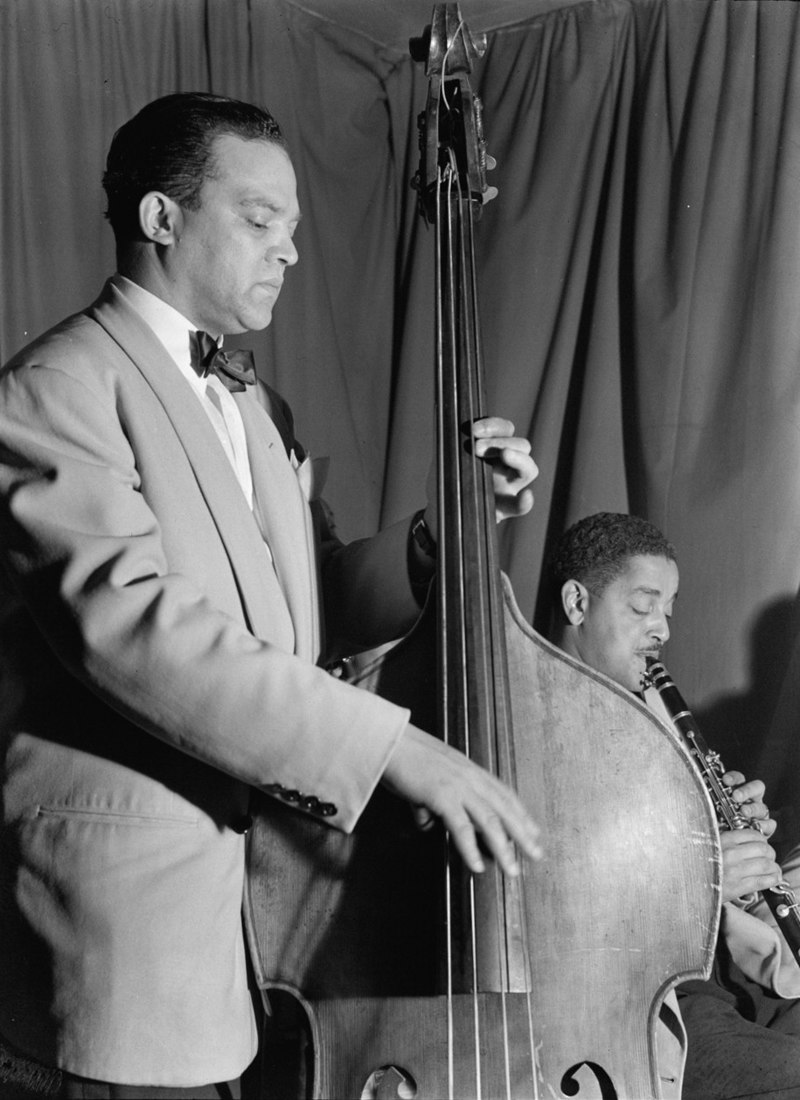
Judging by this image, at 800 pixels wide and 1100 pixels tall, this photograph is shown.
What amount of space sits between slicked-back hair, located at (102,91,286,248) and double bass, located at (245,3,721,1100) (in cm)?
54

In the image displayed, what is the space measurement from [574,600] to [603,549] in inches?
5.1

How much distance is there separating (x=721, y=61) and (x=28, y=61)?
5.27 feet

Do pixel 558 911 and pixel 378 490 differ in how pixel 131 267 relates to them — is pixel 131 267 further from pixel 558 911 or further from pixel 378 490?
pixel 378 490

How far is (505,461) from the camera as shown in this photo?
4.49 ft

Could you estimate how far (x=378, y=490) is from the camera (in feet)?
10.4

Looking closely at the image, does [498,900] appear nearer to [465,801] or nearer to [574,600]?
[465,801]

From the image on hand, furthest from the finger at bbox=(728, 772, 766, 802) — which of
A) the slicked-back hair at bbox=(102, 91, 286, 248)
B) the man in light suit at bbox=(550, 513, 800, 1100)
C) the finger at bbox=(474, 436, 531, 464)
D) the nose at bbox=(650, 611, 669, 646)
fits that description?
the slicked-back hair at bbox=(102, 91, 286, 248)

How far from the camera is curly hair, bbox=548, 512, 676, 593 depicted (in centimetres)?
239

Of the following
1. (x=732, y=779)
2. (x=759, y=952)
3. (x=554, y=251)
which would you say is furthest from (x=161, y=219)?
(x=554, y=251)

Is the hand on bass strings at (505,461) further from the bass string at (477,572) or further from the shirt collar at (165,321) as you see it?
the shirt collar at (165,321)

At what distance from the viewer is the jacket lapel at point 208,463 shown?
49.3 inches

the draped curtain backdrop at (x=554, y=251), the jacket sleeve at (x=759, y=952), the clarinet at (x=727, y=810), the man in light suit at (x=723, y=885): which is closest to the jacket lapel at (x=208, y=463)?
the man in light suit at (x=723, y=885)

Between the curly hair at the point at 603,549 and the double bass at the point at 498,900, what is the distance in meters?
1.12

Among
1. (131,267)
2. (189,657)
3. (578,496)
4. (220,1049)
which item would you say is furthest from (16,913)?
(578,496)
